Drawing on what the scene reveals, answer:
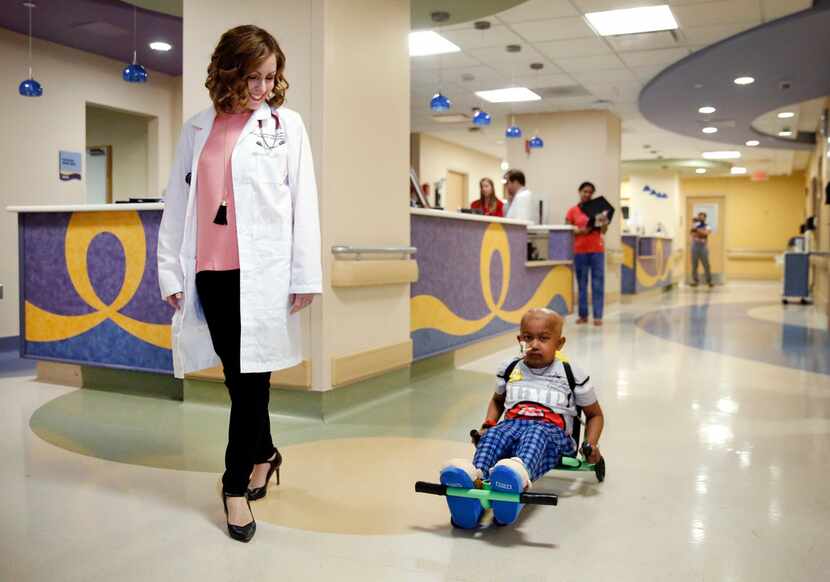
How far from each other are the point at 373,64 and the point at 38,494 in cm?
282

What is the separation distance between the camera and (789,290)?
12.7m

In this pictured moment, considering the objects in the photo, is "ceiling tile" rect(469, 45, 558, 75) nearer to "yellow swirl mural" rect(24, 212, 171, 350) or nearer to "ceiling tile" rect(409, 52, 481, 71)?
"ceiling tile" rect(409, 52, 481, 71)

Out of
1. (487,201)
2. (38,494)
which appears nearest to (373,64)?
(38,494)

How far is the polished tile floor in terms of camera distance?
214cm

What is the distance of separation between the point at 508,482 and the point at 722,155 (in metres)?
17.6

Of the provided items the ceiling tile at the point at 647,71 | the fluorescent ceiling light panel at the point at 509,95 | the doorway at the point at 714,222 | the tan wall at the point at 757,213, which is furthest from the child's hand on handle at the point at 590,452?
the tan wall at the point at 757,213

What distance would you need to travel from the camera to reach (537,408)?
2.74 metres

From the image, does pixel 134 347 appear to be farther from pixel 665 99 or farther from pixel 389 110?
pixel 665 99

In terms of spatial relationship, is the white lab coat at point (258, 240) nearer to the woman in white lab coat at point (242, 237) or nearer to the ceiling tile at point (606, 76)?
the woman in white lab coat at point (242, 237)

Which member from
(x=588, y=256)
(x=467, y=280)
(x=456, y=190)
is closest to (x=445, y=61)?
(x=588, y=256)

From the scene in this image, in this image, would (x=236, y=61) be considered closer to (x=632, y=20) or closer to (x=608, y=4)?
(x=608, y=4)

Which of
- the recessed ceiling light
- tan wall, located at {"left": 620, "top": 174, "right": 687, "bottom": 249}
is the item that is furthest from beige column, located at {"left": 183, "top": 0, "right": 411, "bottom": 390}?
tan wall, located at {"left": 620, "top": 174, "right": 687, "bottom": 249}

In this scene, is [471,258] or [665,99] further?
[665,99]

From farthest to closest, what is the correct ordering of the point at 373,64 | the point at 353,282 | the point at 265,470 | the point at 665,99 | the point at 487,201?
1. the point at 665,99
2. the point at 487,201
3. the point at 373,64
4. the point at 353,282
5. the point at 265,470
